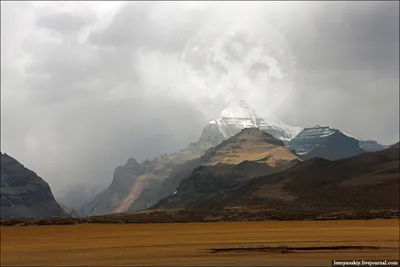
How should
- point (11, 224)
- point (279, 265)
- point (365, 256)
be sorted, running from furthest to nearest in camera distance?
1. point (11, 224)
2. point (365, 256)
3. point (279, 265)

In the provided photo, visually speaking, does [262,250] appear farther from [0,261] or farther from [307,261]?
[0,261]

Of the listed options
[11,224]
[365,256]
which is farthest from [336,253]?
[11,224]

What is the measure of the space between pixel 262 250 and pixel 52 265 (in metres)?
26.5

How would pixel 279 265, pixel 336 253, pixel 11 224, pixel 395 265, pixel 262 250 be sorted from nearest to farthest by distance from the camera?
pixel 395 265
pixel 279 265
pixel 336 253
pixel 262 250
pixel 11 224

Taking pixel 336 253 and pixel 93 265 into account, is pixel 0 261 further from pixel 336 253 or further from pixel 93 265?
pixel 336 253

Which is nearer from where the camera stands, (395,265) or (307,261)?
(395,265)

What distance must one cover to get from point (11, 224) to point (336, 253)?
157 meters

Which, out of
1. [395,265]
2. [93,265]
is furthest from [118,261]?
[395,265]

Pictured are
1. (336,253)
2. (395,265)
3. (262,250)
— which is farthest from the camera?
(262,250)

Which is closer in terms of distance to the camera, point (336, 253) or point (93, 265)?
point (93, 265)

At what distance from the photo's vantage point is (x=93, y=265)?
2104 inches

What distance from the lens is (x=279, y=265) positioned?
4966cm

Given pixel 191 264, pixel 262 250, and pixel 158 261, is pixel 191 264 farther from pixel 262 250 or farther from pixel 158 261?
pixel 262 250

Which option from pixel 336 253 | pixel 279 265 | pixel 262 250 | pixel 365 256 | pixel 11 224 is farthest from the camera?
pixel 11 224
